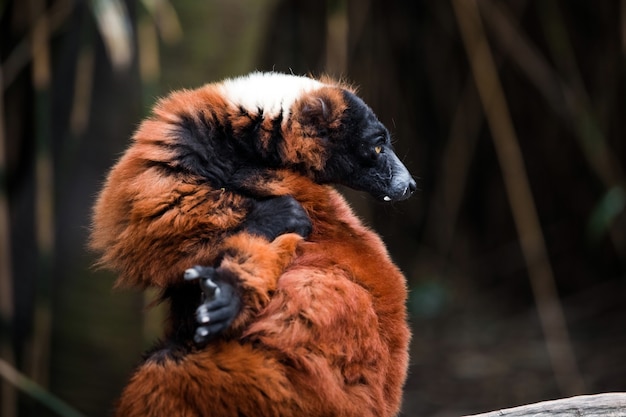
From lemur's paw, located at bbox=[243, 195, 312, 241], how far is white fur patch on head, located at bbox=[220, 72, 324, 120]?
304mm

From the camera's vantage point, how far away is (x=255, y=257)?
2.20 m

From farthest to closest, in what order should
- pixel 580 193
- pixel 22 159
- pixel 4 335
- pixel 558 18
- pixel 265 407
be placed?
pixel 580 193, pixel 558 18, pixel 22 159, pixel 4 335, pixel 265 407

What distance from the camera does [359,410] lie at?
7.39 feet

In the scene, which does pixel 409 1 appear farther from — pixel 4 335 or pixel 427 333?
pixel 4 335

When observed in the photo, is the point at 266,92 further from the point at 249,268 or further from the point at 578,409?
the point at 578,409

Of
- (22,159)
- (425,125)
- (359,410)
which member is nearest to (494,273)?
(425,125)

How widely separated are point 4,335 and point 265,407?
2.40m

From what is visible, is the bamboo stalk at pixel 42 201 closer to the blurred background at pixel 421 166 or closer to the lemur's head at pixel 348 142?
the blurred background at pixel 421 166

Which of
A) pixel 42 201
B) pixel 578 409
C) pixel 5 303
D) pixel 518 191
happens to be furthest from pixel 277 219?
pixel 518 191

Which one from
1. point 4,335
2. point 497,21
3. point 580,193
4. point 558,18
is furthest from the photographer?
point 580,193

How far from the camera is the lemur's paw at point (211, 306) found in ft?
6.77

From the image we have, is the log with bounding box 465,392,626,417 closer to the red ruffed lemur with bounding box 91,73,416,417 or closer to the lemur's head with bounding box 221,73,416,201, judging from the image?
the red ruffed lemur with bounding box 91,73,416,417

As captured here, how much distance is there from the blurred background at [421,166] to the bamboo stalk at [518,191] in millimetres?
22

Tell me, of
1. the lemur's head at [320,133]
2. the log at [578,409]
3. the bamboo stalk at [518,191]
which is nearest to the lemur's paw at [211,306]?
the lemur's head at [320,133]
